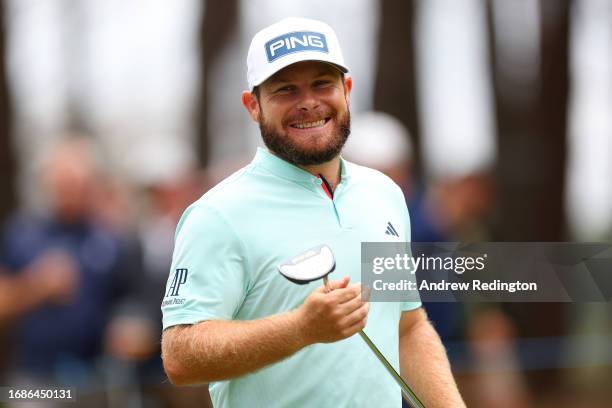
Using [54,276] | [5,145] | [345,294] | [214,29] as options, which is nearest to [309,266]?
[345,294]

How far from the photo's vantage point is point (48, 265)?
6988 millimetres

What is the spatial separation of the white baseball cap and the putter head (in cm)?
68

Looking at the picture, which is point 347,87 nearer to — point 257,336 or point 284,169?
point 284,169

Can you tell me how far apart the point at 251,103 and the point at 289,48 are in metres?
0.31

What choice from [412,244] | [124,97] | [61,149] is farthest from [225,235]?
[124,97]

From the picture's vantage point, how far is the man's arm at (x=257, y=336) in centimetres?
311

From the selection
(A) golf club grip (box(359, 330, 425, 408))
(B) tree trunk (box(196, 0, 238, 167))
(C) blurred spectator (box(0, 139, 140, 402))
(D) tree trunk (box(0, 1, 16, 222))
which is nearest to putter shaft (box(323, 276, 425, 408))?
(A) golf club grip (box(359, 330, 425, 408))

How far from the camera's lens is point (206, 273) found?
3.37 meters

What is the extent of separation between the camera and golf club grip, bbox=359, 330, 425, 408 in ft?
11.4

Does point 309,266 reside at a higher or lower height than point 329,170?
lower

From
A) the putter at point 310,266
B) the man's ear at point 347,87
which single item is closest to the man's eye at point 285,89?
the man's ear at point 347,87

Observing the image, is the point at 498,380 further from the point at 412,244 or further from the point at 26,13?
the point at 26,13

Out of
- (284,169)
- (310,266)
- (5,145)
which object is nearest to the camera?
(310,266)

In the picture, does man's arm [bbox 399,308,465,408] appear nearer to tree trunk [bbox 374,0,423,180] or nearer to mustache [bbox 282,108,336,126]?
mustache [bbox 282,108,336,126]
